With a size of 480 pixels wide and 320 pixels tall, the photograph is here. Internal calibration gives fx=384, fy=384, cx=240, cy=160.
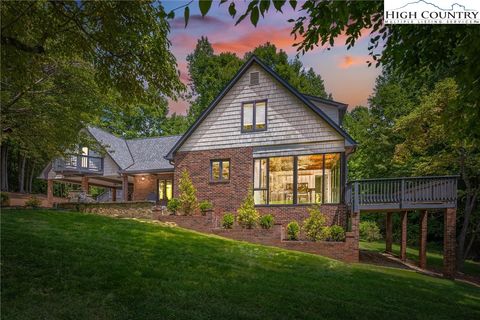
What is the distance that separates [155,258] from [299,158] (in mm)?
11154

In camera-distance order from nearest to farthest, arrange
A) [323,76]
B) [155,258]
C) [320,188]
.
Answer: [155,258] < [320,188] < [323,76]

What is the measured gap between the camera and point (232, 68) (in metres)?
38.8

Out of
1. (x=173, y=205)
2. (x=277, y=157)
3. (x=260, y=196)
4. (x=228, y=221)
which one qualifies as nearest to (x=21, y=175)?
(x=173, y=205)

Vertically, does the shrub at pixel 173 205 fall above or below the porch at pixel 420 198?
below

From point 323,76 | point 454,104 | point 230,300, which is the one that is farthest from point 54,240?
point 323,76

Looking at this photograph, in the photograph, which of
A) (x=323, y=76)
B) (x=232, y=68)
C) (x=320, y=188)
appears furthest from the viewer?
(x=323, y=76)

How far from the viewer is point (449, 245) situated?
615 inches

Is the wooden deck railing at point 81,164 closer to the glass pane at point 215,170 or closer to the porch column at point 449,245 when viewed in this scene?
the glass pane at point 215,170

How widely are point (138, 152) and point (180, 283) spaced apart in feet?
82.3

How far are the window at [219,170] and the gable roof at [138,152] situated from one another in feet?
22.6

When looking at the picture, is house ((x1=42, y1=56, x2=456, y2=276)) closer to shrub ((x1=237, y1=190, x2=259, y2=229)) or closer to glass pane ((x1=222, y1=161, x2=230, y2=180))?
glass pane ((x1=222, y1=161, x2=230, y2=180))

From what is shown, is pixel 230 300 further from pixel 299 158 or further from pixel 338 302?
pixel 299 158

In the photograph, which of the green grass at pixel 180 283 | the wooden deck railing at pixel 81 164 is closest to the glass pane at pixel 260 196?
the green grass at pixel 180 283

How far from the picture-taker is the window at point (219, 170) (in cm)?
2058
